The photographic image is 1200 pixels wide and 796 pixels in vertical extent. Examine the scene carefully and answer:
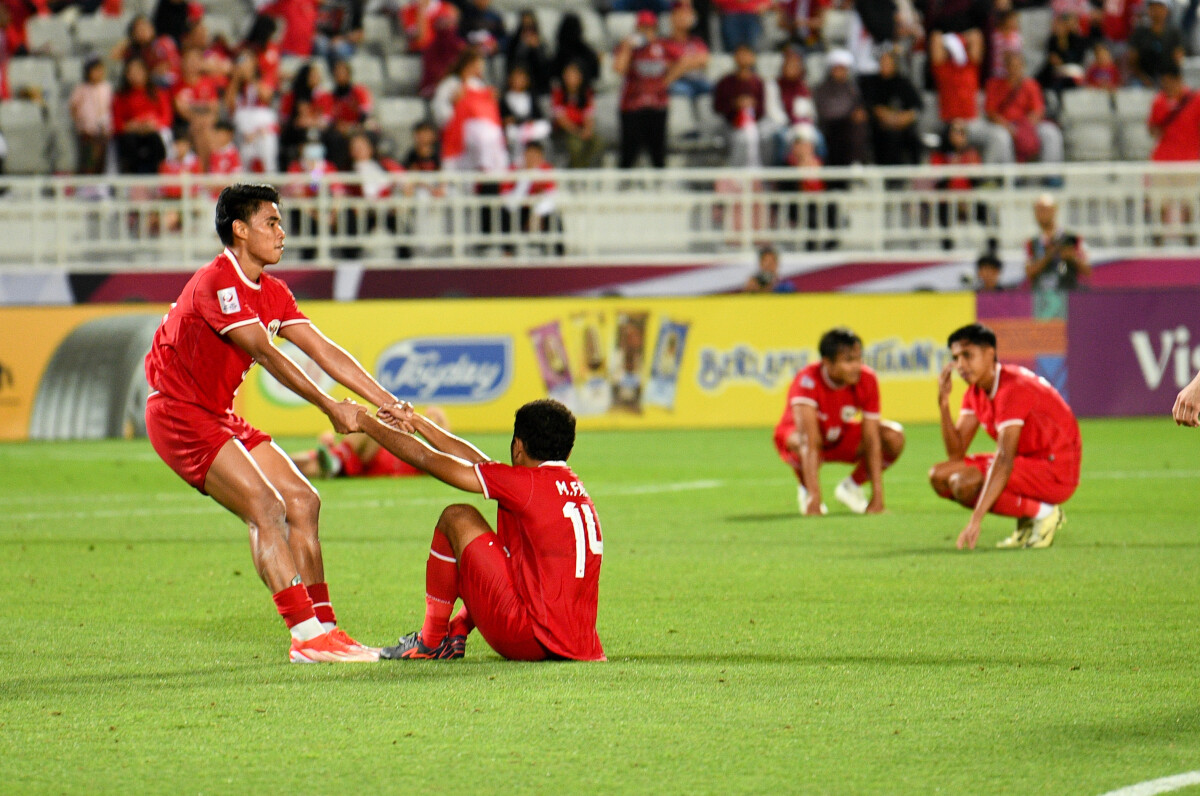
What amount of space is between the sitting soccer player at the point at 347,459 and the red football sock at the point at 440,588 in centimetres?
828

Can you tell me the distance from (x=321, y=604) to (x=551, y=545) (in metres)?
1.21

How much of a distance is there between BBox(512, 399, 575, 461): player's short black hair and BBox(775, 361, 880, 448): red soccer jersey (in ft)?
19.3

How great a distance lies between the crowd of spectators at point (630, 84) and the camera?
21859 mm

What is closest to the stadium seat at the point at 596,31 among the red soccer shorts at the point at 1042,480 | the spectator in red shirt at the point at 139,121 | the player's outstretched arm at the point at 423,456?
the spectator in red shirt at the point at 139,121

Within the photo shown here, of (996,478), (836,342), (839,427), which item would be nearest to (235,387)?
(996,478)

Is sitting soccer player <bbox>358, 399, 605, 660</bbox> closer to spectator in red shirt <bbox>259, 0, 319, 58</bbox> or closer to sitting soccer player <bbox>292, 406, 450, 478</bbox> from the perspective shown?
sitting soccer player <bbox>292, 406, 450, 478</bbox>

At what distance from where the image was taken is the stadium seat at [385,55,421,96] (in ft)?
79.2

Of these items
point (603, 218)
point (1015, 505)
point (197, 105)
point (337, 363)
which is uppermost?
point (197, 105)

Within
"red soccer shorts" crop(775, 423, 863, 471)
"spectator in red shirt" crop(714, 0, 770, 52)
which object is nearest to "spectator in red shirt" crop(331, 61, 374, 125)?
"spectator in red shirt" crop(714, 0, 770, 52)

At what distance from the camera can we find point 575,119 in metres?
22.5

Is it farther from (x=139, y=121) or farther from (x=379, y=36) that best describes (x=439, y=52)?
(x=139, y=121)

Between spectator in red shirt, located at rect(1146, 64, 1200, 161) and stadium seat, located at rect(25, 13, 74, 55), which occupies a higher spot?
stadium seat, located at rect(25, 13, 74, 55)

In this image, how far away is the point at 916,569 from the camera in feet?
30.8

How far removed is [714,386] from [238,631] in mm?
11919
